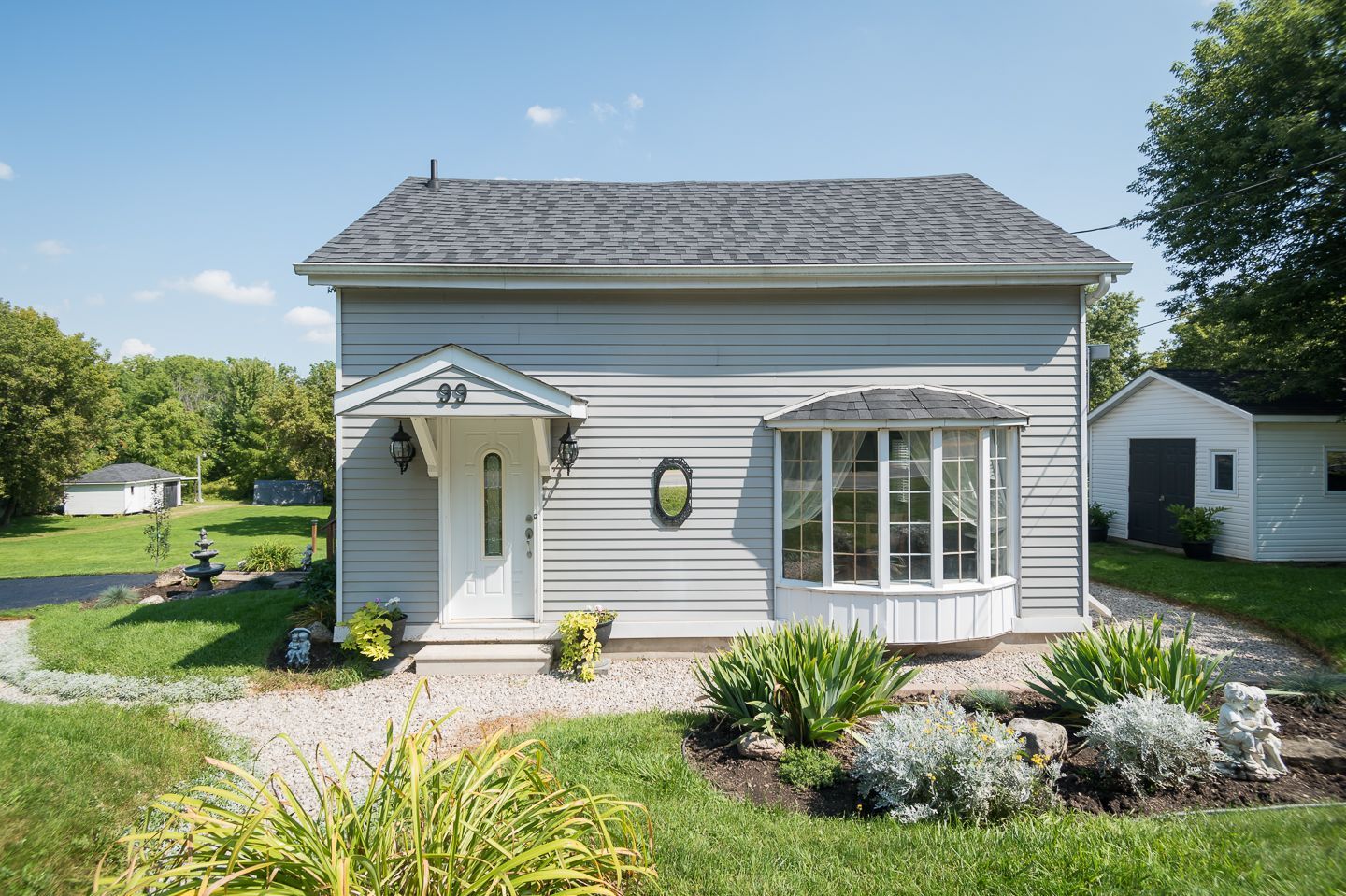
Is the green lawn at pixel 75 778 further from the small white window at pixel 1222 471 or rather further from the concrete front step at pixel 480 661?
the small white window at pixel 1222 471

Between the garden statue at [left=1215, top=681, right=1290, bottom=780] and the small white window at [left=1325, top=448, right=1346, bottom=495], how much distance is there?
1326cm

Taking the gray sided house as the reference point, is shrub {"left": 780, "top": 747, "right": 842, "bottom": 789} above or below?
below

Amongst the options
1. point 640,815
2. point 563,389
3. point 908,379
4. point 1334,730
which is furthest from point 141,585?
point 1334,730

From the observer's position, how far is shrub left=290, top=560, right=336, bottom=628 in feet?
24.7

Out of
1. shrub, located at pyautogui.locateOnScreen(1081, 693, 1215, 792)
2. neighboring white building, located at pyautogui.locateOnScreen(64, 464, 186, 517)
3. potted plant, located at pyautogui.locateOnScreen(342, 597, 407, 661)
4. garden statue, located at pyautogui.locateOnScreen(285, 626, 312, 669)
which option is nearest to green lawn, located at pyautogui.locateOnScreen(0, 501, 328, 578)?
neighboring white building, located at pyautogui.locateOnScreen(64, 464, 186, 517)

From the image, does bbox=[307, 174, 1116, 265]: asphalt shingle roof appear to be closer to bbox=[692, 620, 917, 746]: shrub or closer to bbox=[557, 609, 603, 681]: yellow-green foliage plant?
bbox=[557, 609, 603, 681]: yellow-green foliage plant

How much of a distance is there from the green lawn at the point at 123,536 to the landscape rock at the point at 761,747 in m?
15.4

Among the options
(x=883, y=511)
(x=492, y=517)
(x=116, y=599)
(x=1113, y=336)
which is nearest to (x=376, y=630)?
(x=492, y=517)

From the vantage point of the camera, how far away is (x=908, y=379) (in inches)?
304

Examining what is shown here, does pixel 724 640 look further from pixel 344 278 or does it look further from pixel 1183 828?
pixel 344 278

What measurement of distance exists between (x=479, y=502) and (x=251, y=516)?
26167 mm

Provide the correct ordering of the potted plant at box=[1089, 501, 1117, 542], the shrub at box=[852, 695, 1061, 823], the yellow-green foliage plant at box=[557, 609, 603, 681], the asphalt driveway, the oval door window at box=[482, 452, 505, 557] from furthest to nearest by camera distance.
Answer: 1. the potted plant at box=[1089, 501, 1117, 542]
2. the asphalt driveway
3. the oval door window at box=[482, 452, 505, 557]
4. the yellow-green foliage plant at box=[557, 609, 603, 681]
5. the shrub at box=[852, 695, 1061, 823]

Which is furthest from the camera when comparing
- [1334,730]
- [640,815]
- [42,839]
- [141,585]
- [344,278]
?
[141,585]

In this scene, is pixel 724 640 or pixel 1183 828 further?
pixel 724 640
